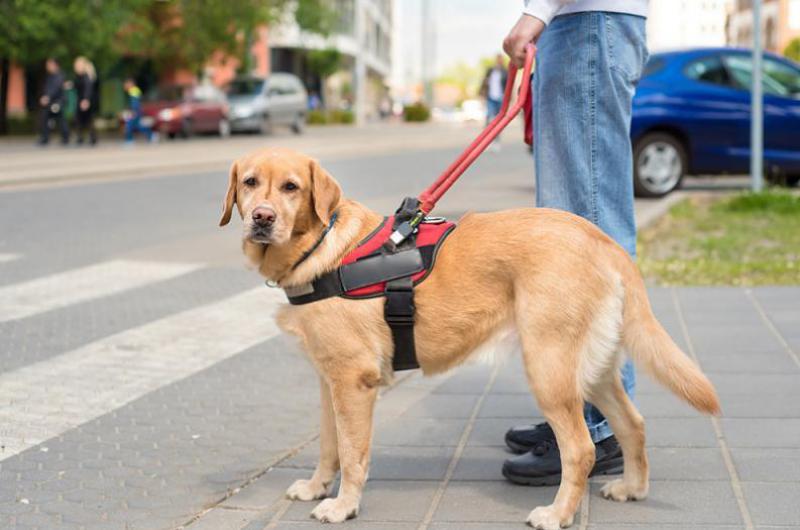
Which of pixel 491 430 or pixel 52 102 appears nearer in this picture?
pixel 491 430

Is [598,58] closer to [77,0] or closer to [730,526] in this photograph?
[730,526]

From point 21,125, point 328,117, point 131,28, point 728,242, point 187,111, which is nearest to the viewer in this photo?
point 728,242

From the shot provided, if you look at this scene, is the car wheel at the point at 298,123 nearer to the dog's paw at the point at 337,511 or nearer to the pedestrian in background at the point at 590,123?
the pedestrian in background at the point at 590,123

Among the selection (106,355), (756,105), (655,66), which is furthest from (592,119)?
(655,66)

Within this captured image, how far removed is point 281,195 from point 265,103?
37.3 metres

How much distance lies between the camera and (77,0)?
3419 centimetres

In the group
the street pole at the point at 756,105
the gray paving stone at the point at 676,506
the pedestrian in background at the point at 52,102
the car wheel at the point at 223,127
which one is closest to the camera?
the gray paving stone at the point at 676,506

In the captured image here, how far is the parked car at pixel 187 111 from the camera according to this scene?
36.9 m

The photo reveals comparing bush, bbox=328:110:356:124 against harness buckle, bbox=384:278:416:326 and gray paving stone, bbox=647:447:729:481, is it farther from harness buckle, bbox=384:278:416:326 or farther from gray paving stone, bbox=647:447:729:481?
harness buckle, bbox=384:278:416:326

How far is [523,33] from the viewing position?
13.7 ft

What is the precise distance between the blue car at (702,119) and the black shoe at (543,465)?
10.2 m

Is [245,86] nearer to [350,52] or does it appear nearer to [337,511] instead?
[337,511]

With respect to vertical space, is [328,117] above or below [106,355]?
above

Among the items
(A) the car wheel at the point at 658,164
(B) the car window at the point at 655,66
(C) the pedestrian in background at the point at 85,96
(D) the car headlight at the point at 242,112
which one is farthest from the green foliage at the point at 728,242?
(D) the car headlight at the point at 242,112
